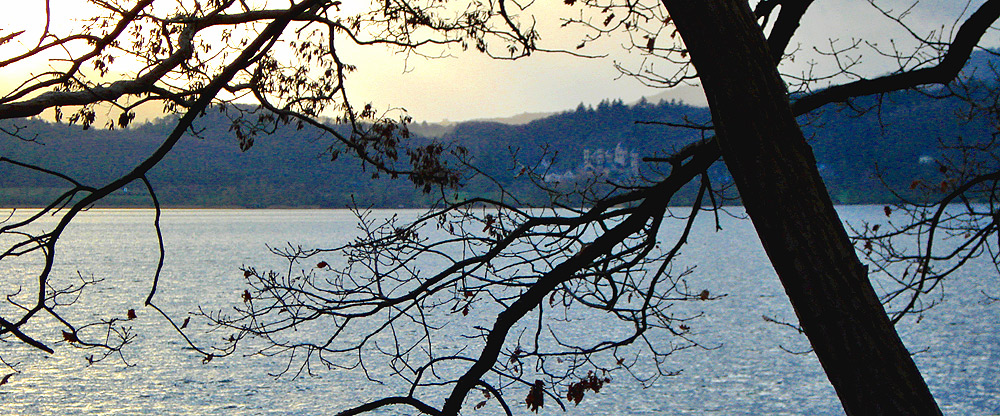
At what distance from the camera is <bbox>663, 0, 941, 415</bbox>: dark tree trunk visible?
9.56 feet

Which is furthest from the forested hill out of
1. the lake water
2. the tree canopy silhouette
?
the tree canopy silhouette


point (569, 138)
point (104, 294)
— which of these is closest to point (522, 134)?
point (569, 138)

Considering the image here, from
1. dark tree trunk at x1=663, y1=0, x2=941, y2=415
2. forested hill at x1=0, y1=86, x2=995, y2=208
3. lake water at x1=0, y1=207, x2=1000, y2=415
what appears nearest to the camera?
dark tree trunk at x1=663, y1=0, x2=941, y2=415

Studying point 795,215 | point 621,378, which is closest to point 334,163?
point 621,378

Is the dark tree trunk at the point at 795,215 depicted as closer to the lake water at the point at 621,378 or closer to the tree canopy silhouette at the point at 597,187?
the tree canopy silhouette at the point at 597,187

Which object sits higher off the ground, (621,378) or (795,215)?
(795,215)

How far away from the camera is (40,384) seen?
23.8m

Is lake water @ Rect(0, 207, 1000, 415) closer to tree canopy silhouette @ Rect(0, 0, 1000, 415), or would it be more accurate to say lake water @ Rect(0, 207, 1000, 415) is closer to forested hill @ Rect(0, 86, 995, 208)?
tree canopy silhouette @ Rect(0, 0, 1000, 415)

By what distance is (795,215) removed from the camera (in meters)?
2.98

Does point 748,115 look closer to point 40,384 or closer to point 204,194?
point 40,384

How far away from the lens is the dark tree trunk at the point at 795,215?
9.56 ft

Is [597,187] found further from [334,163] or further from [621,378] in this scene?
[334,163]

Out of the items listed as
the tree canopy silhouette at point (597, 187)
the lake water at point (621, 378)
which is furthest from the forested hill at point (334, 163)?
the tree canopy silhouette at point (597, 187)

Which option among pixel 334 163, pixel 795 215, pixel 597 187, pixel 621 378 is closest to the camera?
pixel 795 215
